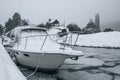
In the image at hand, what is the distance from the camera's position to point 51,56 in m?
6.29

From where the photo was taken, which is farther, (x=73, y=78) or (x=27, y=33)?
(x=27, y=33)

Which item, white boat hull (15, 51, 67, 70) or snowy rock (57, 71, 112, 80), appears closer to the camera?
snowy rock (57, 71, 112, 80)

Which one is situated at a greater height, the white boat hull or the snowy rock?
the white boat hull

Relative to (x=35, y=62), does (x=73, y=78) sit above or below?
below

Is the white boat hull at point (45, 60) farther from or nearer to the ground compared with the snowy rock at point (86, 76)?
farther from the ground

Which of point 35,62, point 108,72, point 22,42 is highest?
point 22,42

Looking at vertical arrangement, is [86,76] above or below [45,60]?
below

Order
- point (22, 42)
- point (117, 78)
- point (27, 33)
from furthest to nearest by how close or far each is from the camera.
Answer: point (27, 33), point (22, 42), point (117, 78)

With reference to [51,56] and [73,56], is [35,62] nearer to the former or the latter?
[51,56]

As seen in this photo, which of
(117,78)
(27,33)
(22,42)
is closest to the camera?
(117,78)

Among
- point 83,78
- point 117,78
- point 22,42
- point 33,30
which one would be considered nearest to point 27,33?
point 33,30

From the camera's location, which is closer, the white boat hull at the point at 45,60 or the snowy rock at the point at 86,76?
the snowy rock at the point at 86,76

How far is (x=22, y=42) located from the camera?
8727 millimetres

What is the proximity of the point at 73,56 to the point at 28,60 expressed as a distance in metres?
2.11
